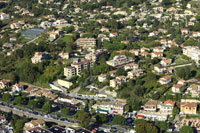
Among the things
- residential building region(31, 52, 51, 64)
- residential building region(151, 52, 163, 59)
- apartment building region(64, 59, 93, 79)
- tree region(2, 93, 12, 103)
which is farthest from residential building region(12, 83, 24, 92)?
residential building region(151, 52, 163, 59)

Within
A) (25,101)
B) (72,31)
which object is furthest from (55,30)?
(25,101)

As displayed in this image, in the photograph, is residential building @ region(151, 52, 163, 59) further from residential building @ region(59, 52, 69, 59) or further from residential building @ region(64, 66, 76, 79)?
→ residential building @ region(59, 52, 69, 59)

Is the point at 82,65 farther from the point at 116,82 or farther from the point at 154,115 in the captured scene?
the point at 154,115

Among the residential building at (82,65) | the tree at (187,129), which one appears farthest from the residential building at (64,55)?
the tree at (187,129)

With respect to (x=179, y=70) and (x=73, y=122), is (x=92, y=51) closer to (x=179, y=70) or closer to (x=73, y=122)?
(x=179, y=70)

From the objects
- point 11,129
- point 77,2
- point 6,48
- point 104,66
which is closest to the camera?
point 11,129

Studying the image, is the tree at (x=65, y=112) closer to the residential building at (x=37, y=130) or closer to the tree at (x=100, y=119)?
the tree at (x=100, y=119)

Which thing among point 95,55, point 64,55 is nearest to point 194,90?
point 95,55

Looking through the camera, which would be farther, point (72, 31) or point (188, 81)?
point (72, 31)
